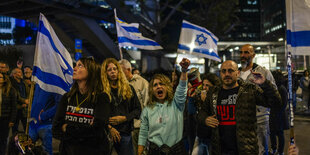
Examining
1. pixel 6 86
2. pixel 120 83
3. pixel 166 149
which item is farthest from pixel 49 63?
pixel 166 149

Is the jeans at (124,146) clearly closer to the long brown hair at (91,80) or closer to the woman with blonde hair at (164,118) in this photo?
the woman with blonde hair at (164,118)

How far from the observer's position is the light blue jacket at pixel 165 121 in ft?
12.0

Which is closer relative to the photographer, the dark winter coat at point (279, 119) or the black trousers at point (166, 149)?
the black trousers at point (166, 149)

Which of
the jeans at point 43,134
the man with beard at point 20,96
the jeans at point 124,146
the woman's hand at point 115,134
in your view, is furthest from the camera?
the man with beard at point 20,96

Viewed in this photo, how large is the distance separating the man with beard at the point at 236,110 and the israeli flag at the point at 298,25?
1.73ft

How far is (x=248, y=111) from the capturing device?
3.51m

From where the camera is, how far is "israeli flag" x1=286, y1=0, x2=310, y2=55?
3.22 metres

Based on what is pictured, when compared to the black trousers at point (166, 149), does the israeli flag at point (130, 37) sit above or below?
above

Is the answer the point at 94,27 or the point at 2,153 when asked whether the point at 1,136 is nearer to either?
the point at 2,153

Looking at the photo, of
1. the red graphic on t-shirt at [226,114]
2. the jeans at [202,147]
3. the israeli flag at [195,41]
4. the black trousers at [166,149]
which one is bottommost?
the jeans at [202,147]

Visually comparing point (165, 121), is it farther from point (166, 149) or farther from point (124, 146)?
point (124, 146)

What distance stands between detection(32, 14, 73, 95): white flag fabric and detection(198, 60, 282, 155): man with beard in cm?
224

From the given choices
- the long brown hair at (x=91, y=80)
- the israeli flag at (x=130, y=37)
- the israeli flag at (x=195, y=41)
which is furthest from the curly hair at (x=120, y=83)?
the israeli flag at (x=130, y=37)

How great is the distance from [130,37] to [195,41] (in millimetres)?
2259
